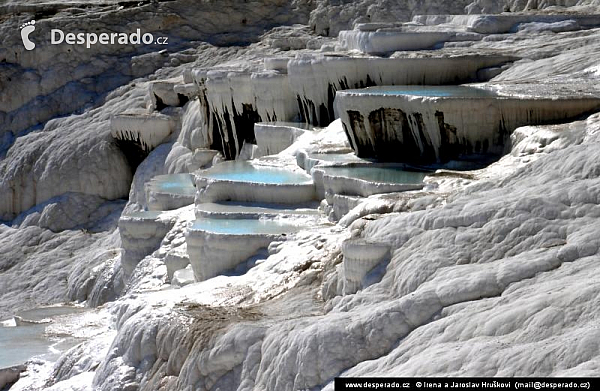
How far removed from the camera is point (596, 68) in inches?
692

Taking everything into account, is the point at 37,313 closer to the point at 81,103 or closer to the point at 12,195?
the point at 12,195

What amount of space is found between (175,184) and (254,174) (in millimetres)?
3595

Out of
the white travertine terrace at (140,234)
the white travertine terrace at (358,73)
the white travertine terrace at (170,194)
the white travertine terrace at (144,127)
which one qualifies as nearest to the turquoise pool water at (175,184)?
the white travertine terrace at (170,194)

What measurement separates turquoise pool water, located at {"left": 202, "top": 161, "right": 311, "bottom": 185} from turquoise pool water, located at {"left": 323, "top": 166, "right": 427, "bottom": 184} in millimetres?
678

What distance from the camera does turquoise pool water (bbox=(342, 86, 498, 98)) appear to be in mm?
17156

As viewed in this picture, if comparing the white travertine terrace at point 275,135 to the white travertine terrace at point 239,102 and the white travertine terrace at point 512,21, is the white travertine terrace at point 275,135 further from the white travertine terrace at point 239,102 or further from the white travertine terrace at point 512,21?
the white travertine terrace at point 512,21

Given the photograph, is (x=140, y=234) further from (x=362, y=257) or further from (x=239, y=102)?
(x=362, y=257)

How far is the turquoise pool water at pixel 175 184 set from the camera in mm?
20688

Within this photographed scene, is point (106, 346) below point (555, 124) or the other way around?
below

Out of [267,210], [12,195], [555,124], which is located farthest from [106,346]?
[12,195]

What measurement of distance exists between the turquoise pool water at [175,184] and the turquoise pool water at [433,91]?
12.3ft

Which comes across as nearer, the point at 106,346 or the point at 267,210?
the point at 106,346

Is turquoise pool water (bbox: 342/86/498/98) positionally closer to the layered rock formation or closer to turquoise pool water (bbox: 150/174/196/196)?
the layered rock formation

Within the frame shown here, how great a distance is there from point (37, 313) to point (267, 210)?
598 cm
